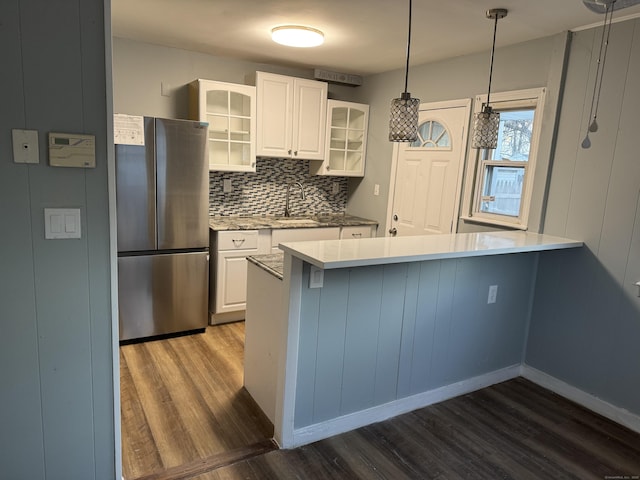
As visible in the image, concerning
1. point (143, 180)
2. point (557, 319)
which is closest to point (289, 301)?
point (143, 180)

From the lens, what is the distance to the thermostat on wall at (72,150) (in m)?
1.52

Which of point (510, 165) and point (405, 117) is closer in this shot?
point (405, 117)

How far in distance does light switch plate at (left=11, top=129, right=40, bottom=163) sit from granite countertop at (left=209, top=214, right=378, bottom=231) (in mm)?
2131

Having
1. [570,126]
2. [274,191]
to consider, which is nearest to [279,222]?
[274,191]

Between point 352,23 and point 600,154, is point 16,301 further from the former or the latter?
point 600,154

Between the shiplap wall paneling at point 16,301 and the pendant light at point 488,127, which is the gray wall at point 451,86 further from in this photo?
the shiplap wall paneling at point 16,301

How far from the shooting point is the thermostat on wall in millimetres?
1519

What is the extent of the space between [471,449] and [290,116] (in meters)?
3.09

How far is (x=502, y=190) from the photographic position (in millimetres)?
3242

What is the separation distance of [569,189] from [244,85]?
274cm

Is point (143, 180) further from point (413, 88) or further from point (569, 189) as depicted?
point (569, 189)

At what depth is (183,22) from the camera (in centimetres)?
298

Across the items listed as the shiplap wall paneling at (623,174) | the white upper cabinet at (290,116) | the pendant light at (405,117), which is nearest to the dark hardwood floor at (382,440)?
the shiplap wall paneling at (623,174)

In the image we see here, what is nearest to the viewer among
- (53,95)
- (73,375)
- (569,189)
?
(53,95)
